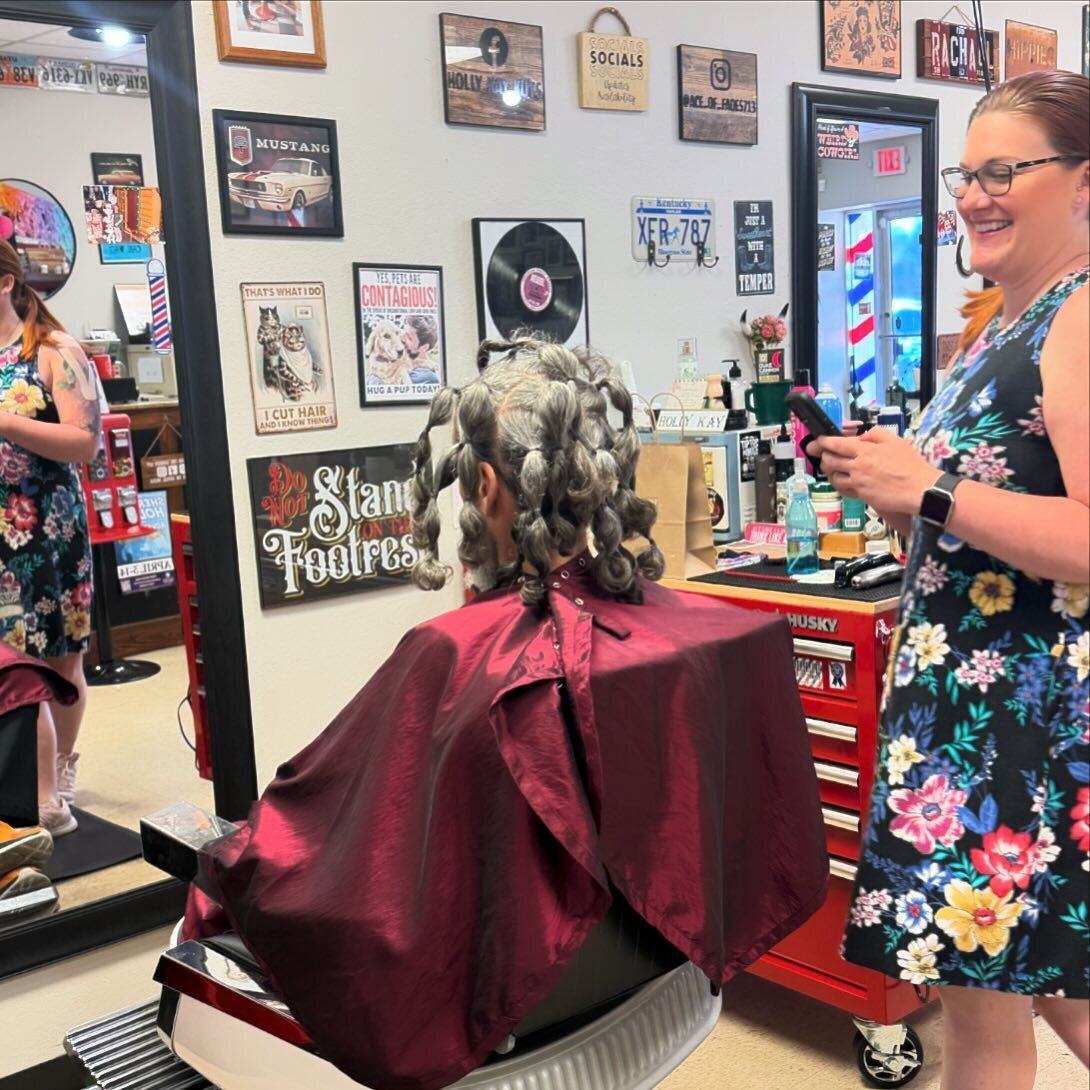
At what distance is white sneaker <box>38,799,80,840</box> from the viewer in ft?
Result: 7.79

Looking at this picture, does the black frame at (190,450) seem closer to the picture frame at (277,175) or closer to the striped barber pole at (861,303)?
the picture frame at (277,175)

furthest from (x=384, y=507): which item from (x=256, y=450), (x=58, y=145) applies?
(x=58, y=145)

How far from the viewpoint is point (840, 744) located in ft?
7.48

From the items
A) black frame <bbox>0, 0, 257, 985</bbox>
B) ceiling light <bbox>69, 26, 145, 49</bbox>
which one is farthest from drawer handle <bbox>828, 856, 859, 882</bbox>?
ceiling light <bbox>69, 26, 145, 49</bbox>

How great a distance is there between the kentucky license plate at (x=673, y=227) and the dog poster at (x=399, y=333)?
61 cm

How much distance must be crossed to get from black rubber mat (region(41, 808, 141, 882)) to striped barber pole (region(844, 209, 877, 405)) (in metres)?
4.29

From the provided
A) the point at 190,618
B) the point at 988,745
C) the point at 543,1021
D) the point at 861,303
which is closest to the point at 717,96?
the point at 190,618

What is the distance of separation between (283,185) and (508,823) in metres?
1.64

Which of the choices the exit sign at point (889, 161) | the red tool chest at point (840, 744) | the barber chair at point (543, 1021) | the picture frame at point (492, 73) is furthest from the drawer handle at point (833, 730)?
the exit sign at point (889, 161)

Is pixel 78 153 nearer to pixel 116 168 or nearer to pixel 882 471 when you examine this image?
pixel 116 168

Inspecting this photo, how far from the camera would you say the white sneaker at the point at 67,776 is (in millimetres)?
2391

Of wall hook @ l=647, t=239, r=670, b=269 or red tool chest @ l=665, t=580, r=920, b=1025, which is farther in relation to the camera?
wall hook @ l=647, t=239, r=670, b=269

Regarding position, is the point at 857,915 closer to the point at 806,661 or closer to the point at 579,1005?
the point at 579,1005

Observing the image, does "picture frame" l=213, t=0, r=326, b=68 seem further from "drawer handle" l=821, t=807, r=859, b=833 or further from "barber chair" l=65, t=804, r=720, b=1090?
"drawer handle" l=821, t=807, r=859, b=833
